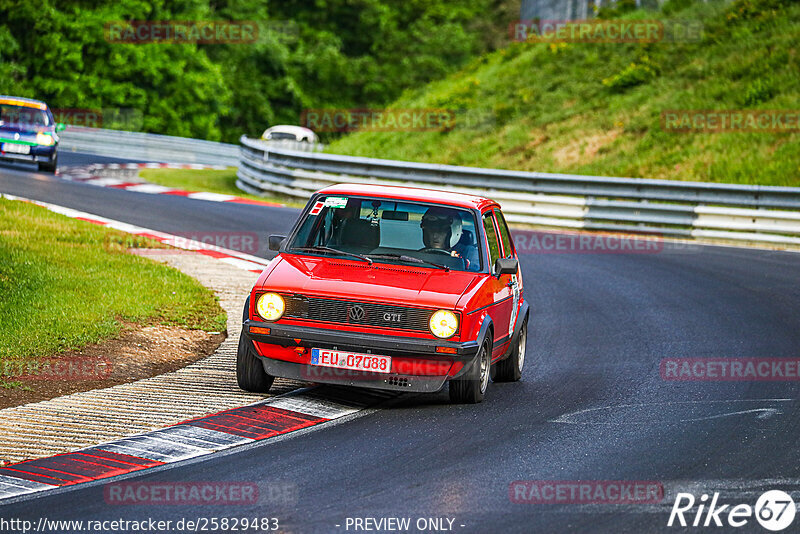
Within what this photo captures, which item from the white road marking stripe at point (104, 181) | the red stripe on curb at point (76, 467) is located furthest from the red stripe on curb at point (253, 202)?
the red stripe on curb at point (76, 467)

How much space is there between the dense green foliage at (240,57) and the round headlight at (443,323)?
38.6 metres

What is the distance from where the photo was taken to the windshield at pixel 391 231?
908 cm

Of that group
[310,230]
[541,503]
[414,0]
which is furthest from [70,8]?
[541,503]

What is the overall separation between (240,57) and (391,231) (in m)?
53.1

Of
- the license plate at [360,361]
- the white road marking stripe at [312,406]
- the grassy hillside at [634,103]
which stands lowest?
the white road marking stripe at [312,406]

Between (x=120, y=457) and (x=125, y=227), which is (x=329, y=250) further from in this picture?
(x=125, y=227)

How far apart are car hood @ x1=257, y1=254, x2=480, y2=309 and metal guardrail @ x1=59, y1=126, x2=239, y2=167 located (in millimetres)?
32025

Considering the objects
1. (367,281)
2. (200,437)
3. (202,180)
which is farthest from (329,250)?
(202,180)

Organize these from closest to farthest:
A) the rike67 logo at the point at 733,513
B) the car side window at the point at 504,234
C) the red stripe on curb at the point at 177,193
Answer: the rike67 logo at the point at 733,513 < the car side window at the point at 504,234 < the red stripe on curb at the point at 177,193

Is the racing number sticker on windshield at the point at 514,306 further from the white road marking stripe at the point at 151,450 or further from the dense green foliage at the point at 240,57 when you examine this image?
the dense green foliage at the point at 240,57

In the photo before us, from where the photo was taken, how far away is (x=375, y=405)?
8.48 meters

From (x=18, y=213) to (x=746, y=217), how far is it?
12771 mm

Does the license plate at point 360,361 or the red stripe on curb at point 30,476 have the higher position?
the license plate at point 360,361

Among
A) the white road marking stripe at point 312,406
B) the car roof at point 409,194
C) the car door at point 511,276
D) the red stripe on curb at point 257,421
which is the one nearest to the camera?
the red stripe on curb at point 257,421
